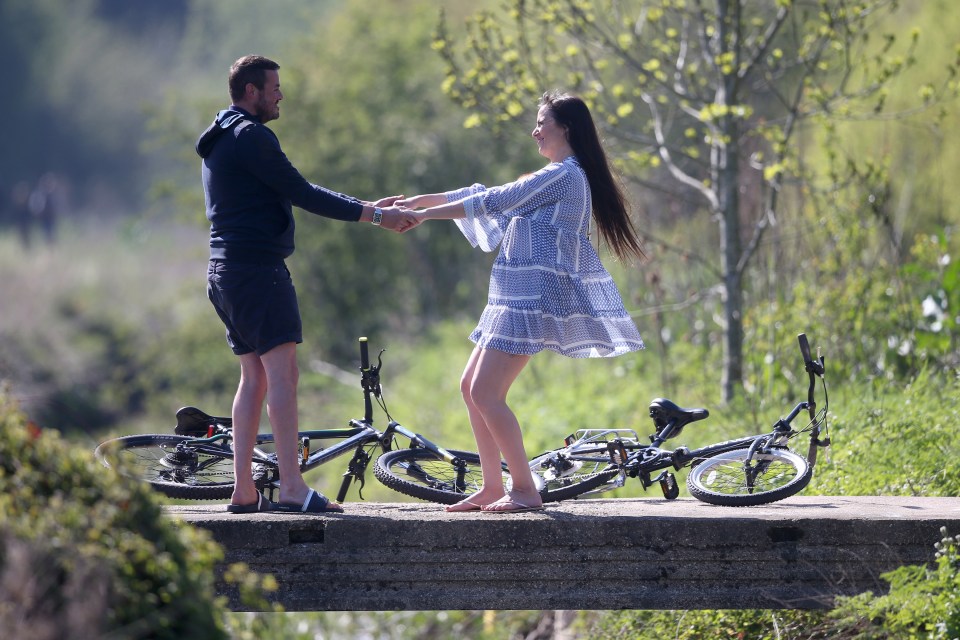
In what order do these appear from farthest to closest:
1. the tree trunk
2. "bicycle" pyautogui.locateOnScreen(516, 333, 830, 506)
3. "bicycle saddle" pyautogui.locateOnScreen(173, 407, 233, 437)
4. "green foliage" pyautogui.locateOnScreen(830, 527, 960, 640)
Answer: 1. the tree trunk
2. "bicycle saddle" pyautogui.locateOnScreen(173, 407, 233, 437)
3. "bicycle" pyautogui.locateOnScreen(516, 333, 830, 506)
4. "green foliage" pyautogui.locateOnScreen(830, 527, 960, 640)

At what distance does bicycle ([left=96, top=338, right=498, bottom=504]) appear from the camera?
5848mm

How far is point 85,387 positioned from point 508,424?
26.4 metres

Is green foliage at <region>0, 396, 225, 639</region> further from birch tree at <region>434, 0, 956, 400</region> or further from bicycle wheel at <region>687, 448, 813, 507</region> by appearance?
birch tree at <region>434, 0, 956, 400</region>

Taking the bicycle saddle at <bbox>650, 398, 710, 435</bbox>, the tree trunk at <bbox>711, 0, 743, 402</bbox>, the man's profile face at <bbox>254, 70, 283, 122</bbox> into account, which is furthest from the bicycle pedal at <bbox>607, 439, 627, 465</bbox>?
the tree trunk at <bbox>711, 0, 743, 402</bbox>

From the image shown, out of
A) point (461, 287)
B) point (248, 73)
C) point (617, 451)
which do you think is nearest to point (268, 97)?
point (248, 73)

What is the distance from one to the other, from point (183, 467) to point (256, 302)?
116cm

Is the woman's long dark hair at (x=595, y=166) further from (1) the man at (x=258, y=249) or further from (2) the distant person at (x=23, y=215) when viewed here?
(2) the distant person at (x=23, y=215)

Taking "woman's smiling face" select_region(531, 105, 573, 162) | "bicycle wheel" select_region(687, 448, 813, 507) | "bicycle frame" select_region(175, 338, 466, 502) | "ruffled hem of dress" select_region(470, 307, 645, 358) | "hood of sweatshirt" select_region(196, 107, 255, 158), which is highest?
"hood of sweatshirt" select_region(196, 107, 255, 158)

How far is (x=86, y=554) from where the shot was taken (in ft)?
10.5

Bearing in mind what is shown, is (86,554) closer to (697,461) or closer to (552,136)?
(552,136)

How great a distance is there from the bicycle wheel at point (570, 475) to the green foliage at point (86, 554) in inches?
98.8

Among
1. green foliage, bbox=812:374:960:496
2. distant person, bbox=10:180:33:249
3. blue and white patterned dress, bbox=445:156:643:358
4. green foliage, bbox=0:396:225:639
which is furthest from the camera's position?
distant person, bbox=10:180:33:249

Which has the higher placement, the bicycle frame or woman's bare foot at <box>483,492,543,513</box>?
the bicycle frame

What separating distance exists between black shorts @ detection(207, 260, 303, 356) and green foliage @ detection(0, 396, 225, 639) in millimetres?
1538
